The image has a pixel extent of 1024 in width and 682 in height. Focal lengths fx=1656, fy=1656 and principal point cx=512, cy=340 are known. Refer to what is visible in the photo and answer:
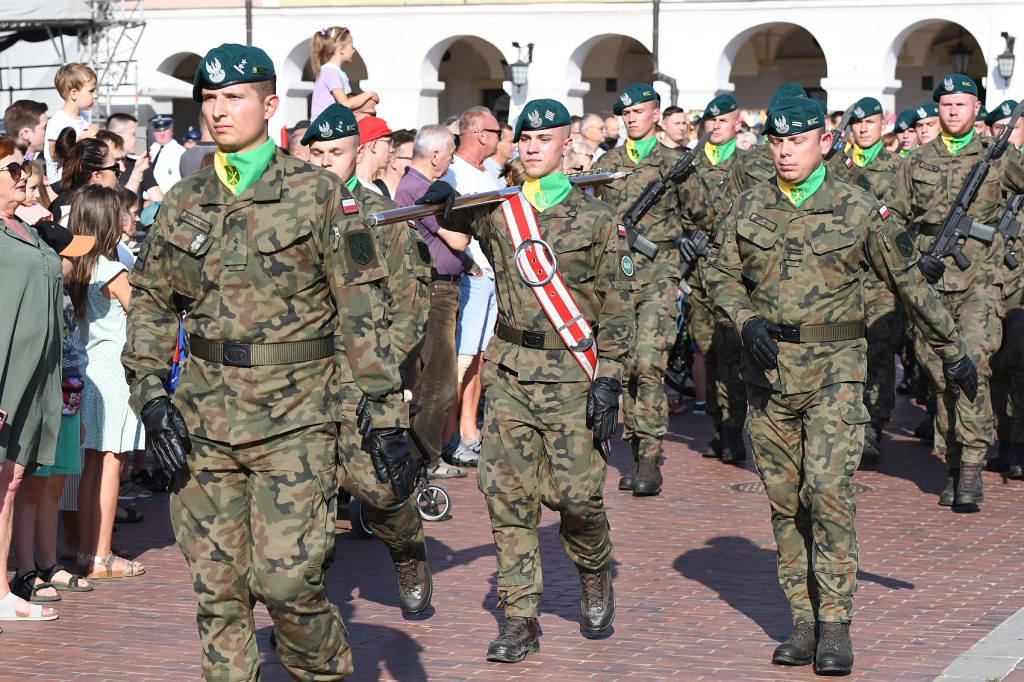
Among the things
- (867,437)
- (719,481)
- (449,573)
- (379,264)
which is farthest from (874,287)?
(379,264)

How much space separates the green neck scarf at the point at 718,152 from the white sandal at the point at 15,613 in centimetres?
683

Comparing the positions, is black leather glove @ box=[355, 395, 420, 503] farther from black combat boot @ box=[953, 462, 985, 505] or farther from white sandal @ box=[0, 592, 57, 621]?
black combat boot @ box=[953, 462, 985, 505]

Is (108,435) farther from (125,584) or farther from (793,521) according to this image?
(793,521)

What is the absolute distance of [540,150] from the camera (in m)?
7.11

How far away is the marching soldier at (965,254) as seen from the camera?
1018 cm

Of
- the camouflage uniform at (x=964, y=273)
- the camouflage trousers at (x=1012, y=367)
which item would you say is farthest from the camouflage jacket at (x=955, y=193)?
the camouflage trousers at (x=1012, y=367)

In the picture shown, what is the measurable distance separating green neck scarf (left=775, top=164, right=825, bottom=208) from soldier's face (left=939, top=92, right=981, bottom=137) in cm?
398

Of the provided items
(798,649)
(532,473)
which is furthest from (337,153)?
(798,649)

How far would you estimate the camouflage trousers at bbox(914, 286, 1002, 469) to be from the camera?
33.4 feet

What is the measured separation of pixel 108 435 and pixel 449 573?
1852mm

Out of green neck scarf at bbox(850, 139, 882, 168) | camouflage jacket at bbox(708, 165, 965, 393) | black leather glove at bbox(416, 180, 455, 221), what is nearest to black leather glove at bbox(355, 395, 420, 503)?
black leather glove at bbox(416, 180, 455, 221)

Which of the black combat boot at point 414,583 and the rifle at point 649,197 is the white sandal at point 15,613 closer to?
the black combat boot at point 414,583

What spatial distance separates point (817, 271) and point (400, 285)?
1.91m

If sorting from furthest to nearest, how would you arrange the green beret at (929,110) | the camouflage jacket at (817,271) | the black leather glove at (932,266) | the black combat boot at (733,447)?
the green beret at (929,110), the black combat boot at (733,447), the black leather glove at (932,266), the camouflage jacket at (817,271)
